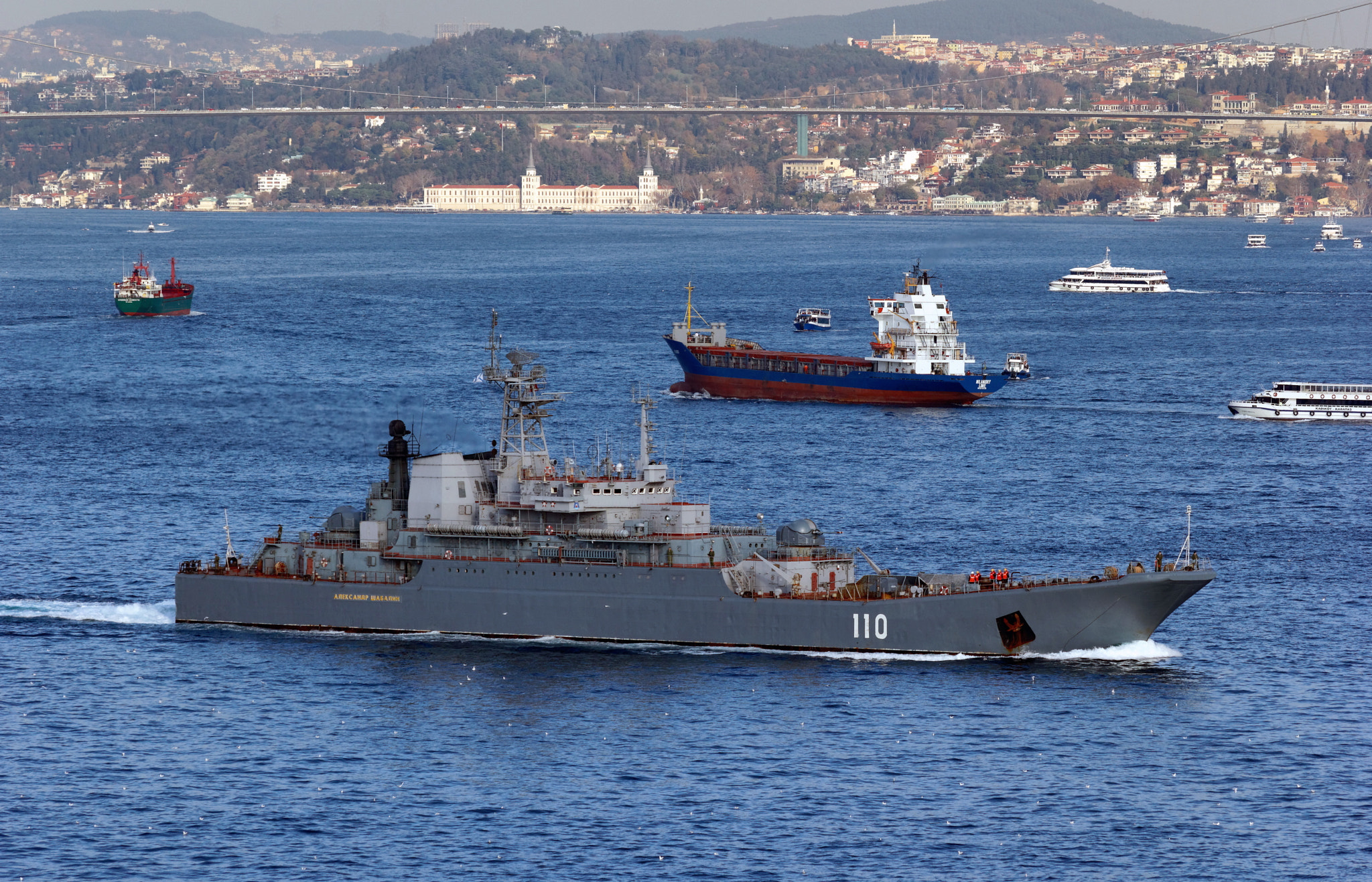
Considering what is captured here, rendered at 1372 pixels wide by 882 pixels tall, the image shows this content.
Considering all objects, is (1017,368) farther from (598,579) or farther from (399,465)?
(598,579)

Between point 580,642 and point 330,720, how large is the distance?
9.83 metres

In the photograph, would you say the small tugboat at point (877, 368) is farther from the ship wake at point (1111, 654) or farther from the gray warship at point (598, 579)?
the ship wake at point (1111, 654)

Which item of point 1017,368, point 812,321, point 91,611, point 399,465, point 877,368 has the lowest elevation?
point 91,611

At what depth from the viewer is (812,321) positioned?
559 feet

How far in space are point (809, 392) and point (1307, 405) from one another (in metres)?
31.7

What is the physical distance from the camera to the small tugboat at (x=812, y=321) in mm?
170000

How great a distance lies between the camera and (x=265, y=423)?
104250 millimetres

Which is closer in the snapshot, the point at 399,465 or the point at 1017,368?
the point at 399,465

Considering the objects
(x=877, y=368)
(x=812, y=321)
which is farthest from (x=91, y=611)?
(x=812, y=321)

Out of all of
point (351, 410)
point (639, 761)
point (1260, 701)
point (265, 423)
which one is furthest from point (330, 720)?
point (265, 423)

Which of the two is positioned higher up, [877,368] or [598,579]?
[877,368]

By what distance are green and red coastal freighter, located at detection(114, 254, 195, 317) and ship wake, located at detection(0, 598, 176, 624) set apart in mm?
111662

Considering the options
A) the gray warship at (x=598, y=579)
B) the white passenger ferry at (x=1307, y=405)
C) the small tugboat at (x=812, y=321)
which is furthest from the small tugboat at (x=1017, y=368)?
the gray warship at (x=598, y=579)

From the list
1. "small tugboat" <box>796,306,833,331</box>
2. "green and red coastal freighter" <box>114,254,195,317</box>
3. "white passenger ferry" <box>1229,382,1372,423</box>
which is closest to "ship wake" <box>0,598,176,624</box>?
"white passenger ferry" <box>1229,382,1372,423</box>
